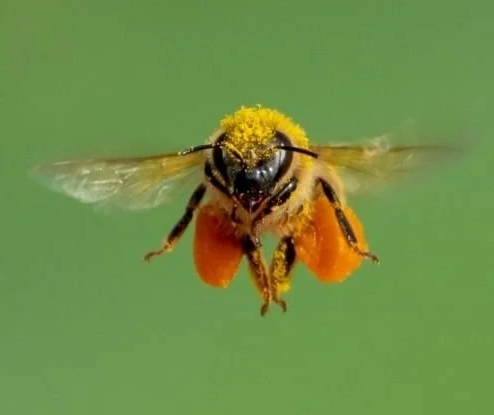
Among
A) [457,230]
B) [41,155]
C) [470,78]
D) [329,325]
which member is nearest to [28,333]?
[41,155]

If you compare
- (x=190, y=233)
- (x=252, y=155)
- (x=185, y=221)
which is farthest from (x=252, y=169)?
(x=190, y=233)

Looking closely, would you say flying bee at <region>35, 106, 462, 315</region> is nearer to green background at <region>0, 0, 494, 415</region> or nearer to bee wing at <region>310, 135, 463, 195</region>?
bee wing at <region>310, 135, 463, 195</region>

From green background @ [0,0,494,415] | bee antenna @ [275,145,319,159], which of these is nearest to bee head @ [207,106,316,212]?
bee antenna @ [275,145,319,159]

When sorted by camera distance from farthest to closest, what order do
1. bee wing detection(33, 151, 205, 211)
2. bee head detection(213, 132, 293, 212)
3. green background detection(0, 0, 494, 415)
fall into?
1. green background detection(0, 0, 494, 415)
2. bee wing detection(33, 151, 205, 211)
3. bee head detection(213, 132, 293, 212)

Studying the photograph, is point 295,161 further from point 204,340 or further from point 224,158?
point 204,340

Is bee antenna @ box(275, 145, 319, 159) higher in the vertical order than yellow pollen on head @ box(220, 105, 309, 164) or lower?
lower

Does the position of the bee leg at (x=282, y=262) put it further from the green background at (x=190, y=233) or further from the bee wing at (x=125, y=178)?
the green background at (x=190, y=233)

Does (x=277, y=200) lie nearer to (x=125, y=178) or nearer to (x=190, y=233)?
(x=125, y=178)

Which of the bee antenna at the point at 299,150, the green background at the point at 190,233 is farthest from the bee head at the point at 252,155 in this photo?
the green background at the point at 190,233
